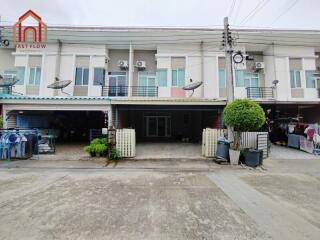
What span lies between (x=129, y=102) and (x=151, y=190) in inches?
260

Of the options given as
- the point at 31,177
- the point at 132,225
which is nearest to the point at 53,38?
the point at 31,177

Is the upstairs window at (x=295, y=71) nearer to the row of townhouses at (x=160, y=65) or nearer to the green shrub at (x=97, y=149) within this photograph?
the row of townhouses at (x=160, y=65)

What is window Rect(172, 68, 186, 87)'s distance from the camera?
14.8 metres

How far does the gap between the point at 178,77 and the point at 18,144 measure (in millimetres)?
11397

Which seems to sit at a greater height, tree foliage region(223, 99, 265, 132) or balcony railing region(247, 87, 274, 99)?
balcony railing region(247, 87, 274, 99)

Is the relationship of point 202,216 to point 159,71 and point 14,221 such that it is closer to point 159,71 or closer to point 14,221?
point 14,221

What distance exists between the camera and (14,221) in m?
3.38

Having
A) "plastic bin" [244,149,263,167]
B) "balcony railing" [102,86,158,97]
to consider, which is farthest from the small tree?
"balcony railing" [102,86,158,97]

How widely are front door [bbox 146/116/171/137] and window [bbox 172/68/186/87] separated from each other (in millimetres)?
3524

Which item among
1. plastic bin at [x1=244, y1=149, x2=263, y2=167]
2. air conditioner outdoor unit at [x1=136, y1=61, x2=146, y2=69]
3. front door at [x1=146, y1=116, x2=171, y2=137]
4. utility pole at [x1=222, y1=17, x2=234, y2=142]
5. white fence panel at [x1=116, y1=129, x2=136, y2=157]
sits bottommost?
plastic bin at [x1=244, y1=149, x2=263, y2=167]

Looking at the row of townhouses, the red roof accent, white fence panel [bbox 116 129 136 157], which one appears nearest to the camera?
white fence panel [bbox 116 129 136 157]

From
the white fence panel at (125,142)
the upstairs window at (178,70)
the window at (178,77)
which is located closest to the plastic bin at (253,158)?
the white fence panel at (125,142)

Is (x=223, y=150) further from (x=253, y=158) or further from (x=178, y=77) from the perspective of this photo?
(x=178, y=77)

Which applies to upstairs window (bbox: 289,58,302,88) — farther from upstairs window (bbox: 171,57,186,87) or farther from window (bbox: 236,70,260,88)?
upstairs window (bbox: 171,57,186,87)
